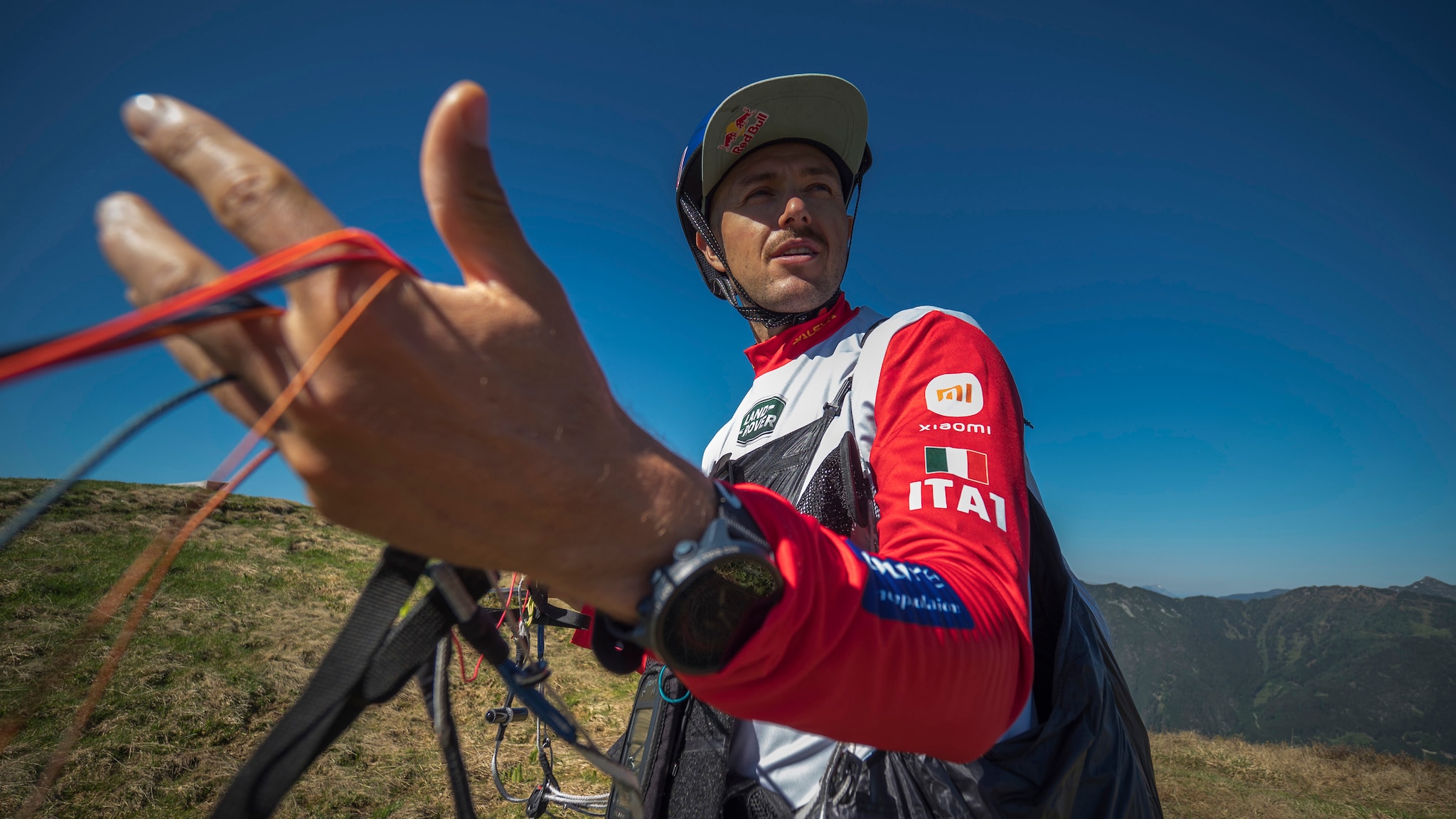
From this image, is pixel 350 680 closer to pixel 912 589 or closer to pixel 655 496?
pixel 655 496

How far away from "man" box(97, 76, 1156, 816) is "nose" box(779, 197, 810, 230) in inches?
49.0

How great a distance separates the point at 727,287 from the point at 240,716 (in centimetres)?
750

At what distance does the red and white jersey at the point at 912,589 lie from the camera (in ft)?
3.01

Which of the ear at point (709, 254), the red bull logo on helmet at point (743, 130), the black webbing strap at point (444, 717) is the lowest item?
the black webbing strap at point (444, 717)

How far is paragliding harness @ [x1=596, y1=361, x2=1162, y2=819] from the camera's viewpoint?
1440 mm

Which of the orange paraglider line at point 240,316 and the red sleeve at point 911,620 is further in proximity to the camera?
the red sleeve at point 911,620

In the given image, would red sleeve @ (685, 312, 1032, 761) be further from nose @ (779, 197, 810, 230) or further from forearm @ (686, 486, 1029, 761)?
nose @ (779, 197, 810, 230)

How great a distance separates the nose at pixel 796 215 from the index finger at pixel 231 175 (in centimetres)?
227

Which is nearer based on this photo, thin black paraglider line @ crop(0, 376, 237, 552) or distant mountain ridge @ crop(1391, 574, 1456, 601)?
thin black paraglider line @ crop(0, 376, 237, 552)

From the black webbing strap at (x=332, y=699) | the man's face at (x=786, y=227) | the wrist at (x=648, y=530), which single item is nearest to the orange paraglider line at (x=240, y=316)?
the black webbing strap at (x=332, y=699)

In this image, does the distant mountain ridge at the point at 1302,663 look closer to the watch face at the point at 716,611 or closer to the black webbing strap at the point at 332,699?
the watch face at the point at 716,611

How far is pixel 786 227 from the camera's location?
2.74 meters

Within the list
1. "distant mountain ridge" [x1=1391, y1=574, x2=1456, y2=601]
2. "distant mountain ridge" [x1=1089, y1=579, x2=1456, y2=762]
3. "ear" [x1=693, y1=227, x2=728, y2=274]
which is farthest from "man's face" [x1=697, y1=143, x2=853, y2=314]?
"distant mountain ridge" [x1=1391, y1=574, x2=1456, y2=601]

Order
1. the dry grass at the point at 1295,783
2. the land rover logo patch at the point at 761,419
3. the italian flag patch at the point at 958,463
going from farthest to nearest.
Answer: the dry grass at the point at 1295,783
the land rover logo patch at the point at 761,419
the italian flag patch at the point at 958,463
